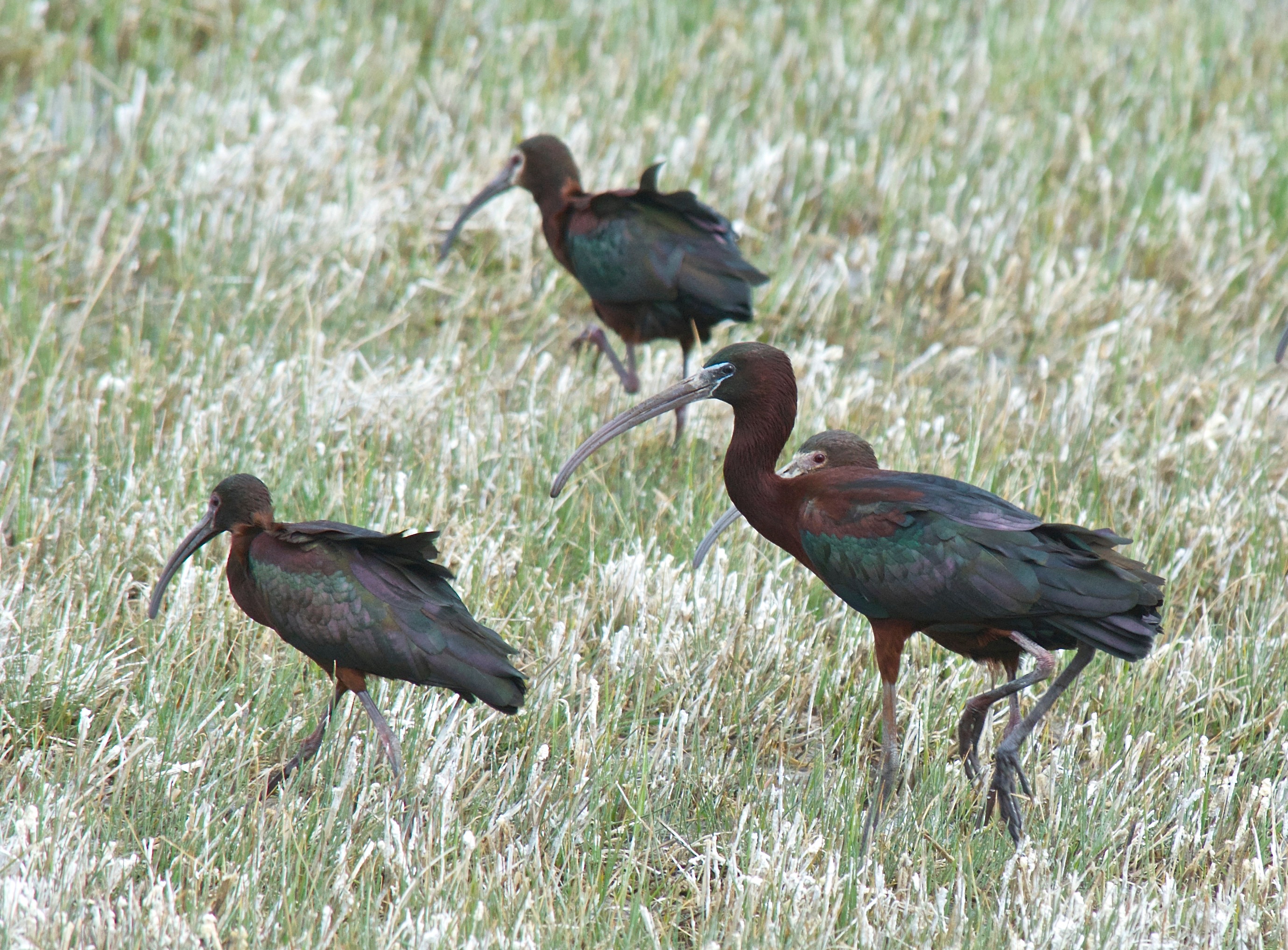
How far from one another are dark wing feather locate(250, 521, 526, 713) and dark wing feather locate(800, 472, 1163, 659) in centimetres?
100

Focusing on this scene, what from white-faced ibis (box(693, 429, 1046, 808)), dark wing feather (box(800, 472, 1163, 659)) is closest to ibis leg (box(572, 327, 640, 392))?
white-faced ibis (box(693, 429, 1046, 808))

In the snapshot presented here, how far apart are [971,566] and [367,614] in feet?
5.36

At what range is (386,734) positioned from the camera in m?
4.09

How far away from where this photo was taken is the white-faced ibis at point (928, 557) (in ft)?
13.0

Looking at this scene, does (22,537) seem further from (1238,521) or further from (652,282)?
(1238,521)

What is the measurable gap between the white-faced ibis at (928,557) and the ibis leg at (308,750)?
0.87 meters

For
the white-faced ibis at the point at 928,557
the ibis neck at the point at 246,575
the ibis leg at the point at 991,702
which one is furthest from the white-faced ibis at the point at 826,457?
the ibis neck at the point at 246,575

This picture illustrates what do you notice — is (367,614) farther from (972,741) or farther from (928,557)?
(972,741)

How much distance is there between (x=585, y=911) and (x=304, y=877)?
0.71 metres

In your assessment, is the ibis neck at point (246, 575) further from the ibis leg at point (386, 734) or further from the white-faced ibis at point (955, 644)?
the white-faced ibis at point (955, 644)

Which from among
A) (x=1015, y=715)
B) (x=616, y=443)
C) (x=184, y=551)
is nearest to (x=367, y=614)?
(x=184, y=551)

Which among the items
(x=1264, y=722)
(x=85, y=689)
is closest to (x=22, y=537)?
(x=85, y=689)

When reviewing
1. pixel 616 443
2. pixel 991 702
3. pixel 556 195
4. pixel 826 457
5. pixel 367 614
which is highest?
pixel 556 195

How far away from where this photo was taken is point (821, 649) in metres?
4.90
